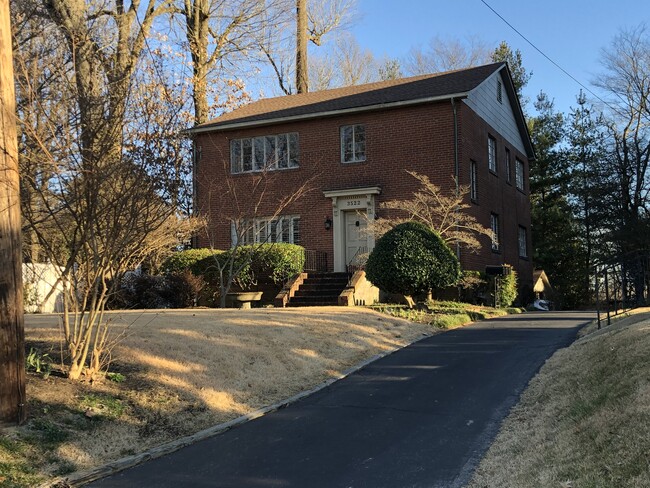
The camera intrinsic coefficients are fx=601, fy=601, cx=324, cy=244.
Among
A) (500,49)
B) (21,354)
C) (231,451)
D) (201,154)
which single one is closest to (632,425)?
(231,451)

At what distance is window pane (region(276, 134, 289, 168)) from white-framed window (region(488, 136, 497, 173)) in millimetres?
7982

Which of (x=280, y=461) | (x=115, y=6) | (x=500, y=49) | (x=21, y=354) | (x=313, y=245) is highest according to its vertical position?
(x=500, y=49)

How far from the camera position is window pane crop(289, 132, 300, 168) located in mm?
22484

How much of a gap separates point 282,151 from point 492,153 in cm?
852

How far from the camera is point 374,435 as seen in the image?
243 inches

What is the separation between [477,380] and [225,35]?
25.3 metres

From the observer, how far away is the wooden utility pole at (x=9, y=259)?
5867 mm

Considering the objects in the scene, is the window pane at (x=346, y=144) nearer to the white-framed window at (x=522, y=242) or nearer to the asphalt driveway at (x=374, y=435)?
the white-framed window at (x=522, y=242)

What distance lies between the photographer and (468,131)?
20.7 metres

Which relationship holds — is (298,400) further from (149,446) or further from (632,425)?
(632,425)

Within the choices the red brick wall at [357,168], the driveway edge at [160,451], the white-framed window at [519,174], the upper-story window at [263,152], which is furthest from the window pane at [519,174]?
the driveway edge at [160,451]

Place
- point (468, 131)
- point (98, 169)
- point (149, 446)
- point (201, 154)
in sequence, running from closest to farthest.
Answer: point (149, 446)
point (98, 169)
point (468, 131)
point (201, 154)

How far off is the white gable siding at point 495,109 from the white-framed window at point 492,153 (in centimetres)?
57

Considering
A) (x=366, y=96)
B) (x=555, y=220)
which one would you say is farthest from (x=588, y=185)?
(x=366, y=96)
